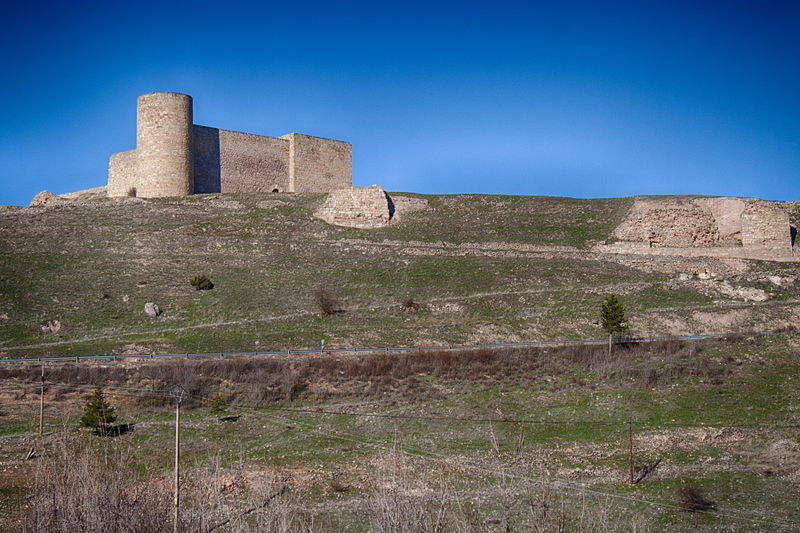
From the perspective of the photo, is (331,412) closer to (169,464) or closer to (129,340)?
(169,464)

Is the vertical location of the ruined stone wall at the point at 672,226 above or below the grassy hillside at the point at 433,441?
above

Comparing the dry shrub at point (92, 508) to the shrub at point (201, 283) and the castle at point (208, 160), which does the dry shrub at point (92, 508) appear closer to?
the shrub at point (201, 283)

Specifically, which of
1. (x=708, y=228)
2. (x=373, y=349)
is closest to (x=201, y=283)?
(x=373, y=349)

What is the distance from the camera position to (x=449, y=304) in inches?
1335

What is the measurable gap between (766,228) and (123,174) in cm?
3718

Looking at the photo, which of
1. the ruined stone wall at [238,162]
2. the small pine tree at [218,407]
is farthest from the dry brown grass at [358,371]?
the ruined stone wall at [238,162]

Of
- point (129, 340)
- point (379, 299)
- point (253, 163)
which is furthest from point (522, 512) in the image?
point (253, 163)

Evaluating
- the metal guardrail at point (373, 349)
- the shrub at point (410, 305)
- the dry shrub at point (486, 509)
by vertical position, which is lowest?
the dry shrub at point (486, 509)

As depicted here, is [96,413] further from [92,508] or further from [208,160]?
[208,160]

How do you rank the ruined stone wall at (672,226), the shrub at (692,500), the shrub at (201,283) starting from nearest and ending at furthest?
the shrub at (692,500), the shrub at (201,283), the ruined stone wall at (672,226)

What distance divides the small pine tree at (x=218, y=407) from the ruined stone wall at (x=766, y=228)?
30.7 meters

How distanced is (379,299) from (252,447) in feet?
55.6

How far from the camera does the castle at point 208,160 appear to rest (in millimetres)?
47250

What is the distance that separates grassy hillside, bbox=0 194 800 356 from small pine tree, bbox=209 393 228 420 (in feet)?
22.9
